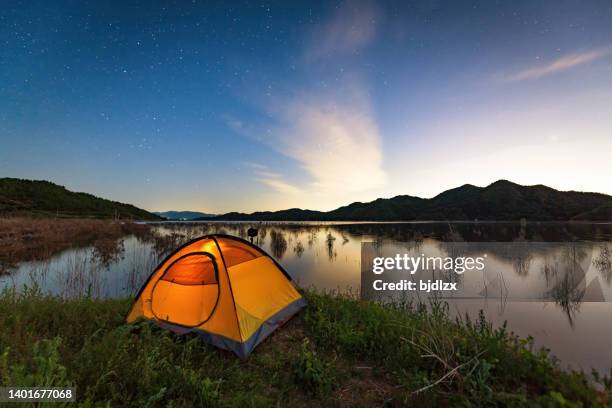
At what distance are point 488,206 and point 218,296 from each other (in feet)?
475

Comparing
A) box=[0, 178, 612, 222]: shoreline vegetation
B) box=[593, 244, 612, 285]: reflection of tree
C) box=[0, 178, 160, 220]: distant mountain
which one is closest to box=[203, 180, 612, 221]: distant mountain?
box=[0, 178, 612, 222]: shoreline vegetation

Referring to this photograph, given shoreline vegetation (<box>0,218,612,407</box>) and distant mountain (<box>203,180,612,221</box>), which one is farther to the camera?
distant mountain (<box>203,180,612,221</box>)

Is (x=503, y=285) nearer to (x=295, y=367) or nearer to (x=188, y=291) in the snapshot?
(x=295, y=367)

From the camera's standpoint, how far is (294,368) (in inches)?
185

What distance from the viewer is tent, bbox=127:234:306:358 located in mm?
5430

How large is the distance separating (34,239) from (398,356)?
2952 cm

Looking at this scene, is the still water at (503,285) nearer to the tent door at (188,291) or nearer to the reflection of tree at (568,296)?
the reflection of tree at (568,296)

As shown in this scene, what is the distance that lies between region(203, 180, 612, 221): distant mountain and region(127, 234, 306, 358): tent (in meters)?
118

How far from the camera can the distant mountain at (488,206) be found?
98.2m

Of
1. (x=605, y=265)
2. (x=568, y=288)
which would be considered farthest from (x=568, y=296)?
(x=605, y=265)

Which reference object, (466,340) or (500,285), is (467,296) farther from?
(466,340)

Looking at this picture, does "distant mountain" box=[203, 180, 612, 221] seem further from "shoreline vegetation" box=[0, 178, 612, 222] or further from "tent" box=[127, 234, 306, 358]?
"tent" box=[127, 234, 306, 358]

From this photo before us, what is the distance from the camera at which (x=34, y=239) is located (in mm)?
21984

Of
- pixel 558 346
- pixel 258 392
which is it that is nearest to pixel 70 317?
pixel 258 392
